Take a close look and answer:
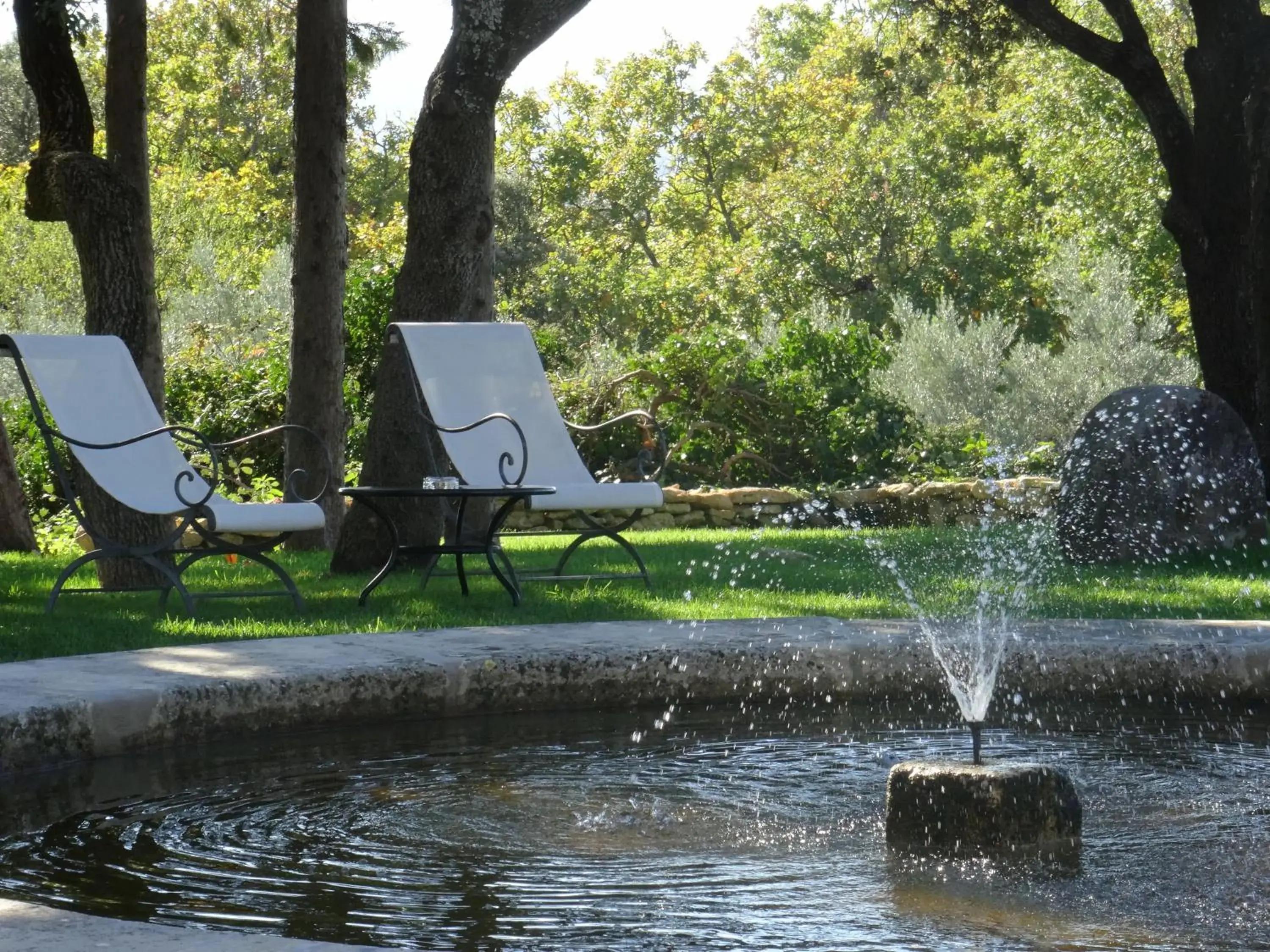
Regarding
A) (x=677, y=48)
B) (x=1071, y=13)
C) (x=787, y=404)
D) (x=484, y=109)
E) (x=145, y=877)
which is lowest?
(x=145, y=877)

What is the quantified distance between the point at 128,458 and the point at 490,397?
1637 mm

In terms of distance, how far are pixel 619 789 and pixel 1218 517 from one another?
560 centimetres

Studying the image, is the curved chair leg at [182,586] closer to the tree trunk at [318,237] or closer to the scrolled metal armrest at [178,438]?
the scrolled metal armrest at [178,438]

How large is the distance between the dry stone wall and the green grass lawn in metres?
2.64

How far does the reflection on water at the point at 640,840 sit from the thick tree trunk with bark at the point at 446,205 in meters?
3.33

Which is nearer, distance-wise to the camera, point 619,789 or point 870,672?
point 619,789

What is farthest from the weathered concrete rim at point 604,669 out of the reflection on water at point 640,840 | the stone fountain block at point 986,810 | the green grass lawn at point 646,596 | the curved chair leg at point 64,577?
the stone fountain block at point 986,810

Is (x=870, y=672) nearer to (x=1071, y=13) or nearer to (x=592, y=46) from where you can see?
(x=1071, y=13)

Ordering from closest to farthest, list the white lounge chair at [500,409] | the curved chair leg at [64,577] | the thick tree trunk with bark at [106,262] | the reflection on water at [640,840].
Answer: the reflection on water at [640,840] < the curved chair leg at [64,577] < the white lounge chair at [500,409] < the thick tree trunk with bark at [106,262]

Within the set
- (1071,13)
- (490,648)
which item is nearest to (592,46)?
(1071,13)

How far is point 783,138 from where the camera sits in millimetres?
33625

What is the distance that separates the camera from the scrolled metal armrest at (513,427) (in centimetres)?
646

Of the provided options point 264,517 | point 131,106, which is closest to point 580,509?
point 264,517

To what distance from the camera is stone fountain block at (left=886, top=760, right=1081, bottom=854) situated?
319 centimetres
